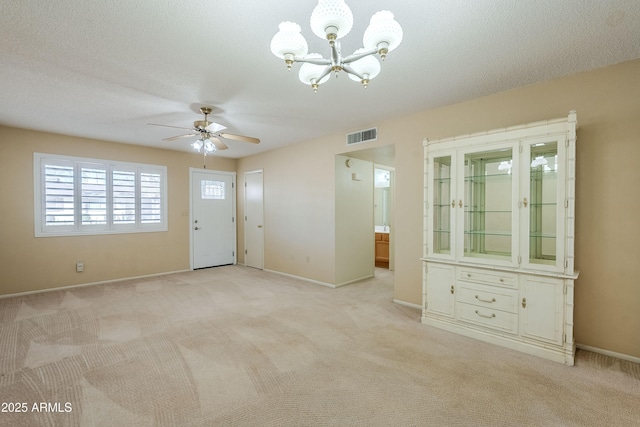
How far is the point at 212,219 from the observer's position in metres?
6.59

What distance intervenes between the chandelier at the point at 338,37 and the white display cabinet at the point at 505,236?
1.76m

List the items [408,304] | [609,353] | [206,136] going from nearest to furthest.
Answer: [609,353] < [206,136] < [408,304]

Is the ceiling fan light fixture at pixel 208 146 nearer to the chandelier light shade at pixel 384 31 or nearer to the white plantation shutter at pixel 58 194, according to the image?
the chandelier light shade at pixel 384 31

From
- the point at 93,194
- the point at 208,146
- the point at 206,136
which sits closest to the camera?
the point at 206,136

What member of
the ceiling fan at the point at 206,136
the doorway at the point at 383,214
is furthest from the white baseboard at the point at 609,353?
the ceiling fan at the point at 206,136

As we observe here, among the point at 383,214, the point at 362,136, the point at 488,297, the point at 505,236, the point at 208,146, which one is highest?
the point at 362,136

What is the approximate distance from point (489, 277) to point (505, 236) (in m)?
0.44

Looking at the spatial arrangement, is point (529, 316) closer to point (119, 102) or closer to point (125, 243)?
point (119, 102)

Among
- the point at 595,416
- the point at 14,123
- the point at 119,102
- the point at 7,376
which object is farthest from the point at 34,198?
the point at 595,416

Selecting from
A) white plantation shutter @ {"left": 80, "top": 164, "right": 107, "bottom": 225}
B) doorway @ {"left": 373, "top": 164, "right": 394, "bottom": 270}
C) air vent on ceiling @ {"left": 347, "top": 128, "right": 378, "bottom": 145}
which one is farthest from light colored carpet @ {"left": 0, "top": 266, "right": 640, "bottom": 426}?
doorway @ {"left": 373, "top": 164, "right": 394, "bottom": 270}

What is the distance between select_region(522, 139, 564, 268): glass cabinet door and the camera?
8.37 ft

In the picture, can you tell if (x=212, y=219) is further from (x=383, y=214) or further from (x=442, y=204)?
(x=442, y=204)

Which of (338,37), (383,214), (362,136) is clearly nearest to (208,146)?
(362,136)

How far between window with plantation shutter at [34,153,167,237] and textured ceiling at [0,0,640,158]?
1.13m
